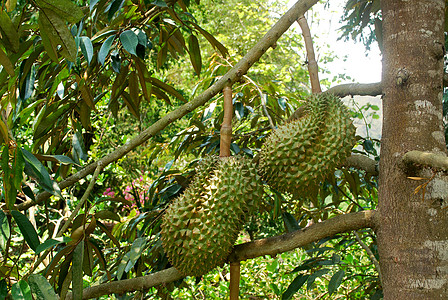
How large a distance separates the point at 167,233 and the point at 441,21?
0.76m

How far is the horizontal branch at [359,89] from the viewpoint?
2.94 feet

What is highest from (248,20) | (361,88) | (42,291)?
(248,20)

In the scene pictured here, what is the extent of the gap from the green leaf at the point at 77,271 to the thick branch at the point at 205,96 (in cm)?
13

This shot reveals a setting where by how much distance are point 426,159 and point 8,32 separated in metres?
0.72

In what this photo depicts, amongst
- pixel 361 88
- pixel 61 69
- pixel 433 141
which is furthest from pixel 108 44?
pixel 433 141

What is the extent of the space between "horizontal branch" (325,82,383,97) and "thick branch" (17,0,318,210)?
0.67 ft

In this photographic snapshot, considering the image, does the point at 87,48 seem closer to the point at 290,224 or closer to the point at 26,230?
the point at 26,230

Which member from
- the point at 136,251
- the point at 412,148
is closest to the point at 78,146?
the point at 136,251

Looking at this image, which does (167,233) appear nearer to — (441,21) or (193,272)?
(193,272)

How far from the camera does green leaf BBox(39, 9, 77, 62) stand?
63 centimetres

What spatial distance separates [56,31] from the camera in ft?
2.11

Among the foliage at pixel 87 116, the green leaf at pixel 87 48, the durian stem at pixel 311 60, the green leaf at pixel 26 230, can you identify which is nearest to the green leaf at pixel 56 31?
the foliage at pixel 87 116

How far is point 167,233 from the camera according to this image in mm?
910

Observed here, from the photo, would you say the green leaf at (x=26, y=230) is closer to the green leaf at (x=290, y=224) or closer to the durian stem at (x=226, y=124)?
the durian stem at (x=226, y=124)
